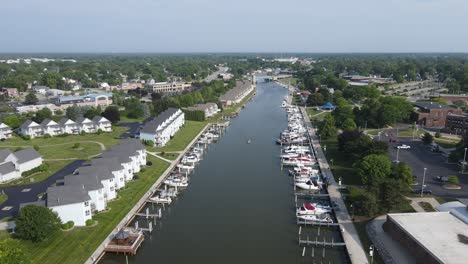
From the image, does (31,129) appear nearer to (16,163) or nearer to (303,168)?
(16,163)

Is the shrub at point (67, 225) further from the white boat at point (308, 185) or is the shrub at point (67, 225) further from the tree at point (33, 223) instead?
the white boat at point (308, 185)

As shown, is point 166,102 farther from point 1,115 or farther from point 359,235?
point 359,235

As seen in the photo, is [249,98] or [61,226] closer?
[61,226]

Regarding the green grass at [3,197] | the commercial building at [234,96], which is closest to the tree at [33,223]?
the green grass at [3,197]

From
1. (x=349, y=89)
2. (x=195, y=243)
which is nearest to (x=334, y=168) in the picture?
(x=195, y=243)

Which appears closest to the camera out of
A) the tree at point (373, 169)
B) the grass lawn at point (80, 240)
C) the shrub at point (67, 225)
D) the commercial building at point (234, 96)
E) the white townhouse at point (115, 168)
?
the grass lawn at point (80, 240)

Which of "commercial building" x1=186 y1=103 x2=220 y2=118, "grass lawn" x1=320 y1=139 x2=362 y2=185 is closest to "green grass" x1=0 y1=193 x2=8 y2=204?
"grass lawn" x1=320 y1=139 x2=362 y2=185
